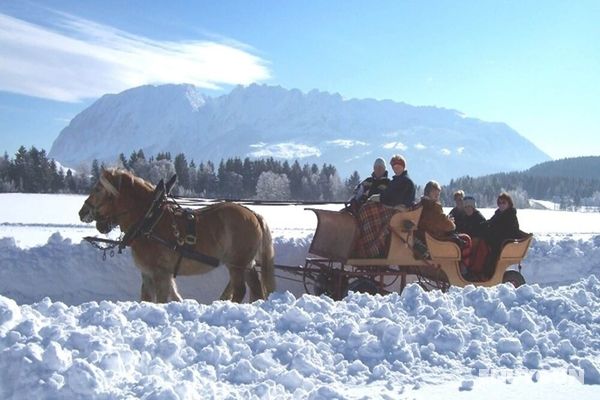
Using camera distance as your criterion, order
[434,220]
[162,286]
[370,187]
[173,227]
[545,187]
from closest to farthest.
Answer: [162,286], [173,227], [434,220], [370,187], [545,187]

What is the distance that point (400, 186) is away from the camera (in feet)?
27.0

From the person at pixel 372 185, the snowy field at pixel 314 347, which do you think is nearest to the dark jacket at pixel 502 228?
the person at pixel 372 185

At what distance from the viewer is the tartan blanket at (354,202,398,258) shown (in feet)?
26.9

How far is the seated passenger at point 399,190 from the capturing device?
27.0 ft

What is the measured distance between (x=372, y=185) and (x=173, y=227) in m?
2.93

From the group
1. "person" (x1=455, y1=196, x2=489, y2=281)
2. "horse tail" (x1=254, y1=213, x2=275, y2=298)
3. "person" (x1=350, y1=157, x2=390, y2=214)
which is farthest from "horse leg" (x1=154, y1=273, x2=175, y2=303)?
"person" (x1=455, y1=196, x2=489, y2=281)

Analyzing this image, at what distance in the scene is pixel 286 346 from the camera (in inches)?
168

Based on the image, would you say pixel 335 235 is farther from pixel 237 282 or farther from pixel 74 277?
pixel 74 277

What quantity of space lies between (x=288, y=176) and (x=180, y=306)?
75999 mm

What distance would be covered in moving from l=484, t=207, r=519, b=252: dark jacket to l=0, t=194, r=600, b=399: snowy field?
2936mm

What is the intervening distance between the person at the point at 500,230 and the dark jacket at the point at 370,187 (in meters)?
1.93

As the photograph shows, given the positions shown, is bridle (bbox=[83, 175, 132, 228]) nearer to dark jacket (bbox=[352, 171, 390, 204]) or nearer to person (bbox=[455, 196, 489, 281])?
dark jacket (bbox=[352, 171, 390, 204])

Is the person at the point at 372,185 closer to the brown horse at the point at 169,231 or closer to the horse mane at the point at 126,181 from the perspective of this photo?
the brown horse at the point at 169,231

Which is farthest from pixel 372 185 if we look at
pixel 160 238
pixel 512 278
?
pixel 160 238
